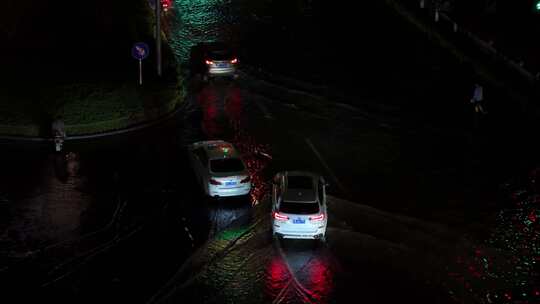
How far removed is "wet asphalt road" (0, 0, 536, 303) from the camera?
49.9ft

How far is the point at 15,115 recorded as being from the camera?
24.9 m

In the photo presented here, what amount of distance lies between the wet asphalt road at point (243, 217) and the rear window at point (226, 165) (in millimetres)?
1051

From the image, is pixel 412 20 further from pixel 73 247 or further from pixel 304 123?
pixel 73 247

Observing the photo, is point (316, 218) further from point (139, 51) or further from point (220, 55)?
point (220, 55)

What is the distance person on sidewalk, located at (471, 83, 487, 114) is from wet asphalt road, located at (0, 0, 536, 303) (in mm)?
1173

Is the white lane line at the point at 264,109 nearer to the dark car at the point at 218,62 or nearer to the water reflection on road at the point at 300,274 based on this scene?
the dark car at the point at 218,62

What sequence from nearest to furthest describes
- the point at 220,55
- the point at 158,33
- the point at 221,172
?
the point at 221,172, the point at 158,33, the point at 220,55

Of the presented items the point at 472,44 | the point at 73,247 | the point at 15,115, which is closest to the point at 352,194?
the point at 73,247

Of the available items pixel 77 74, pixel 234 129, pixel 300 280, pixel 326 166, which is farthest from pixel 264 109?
pixel 300 280

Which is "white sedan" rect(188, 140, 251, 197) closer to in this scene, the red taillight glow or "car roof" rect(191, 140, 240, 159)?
"car roof" rect(191, 140, 240, 159)

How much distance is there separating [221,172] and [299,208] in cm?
376

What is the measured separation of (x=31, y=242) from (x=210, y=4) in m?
36.7

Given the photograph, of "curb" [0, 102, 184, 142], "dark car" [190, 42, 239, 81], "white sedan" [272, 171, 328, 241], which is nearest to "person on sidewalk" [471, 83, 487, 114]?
"dark car" [190, 42, 239, 81]

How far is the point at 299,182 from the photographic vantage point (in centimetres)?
1823
